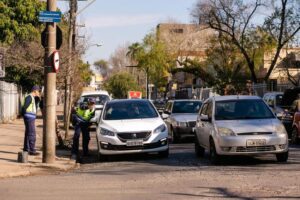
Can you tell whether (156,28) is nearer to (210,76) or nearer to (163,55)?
(163,55)

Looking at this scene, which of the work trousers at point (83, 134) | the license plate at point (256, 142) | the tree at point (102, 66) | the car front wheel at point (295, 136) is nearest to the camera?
the license plate at point (256, 142)

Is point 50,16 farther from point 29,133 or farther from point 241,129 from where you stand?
point 241,129

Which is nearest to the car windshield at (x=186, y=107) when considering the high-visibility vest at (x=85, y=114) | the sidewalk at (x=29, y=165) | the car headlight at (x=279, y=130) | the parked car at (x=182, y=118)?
the parked car at (x=182, y=118)

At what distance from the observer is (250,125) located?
13.6 metres

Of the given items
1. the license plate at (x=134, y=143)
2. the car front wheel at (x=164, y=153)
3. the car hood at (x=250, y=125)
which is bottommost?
the car front wheel at (x=164, y=153)

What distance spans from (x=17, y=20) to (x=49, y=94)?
1098 inches

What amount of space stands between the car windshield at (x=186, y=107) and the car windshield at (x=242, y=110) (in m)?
7.83

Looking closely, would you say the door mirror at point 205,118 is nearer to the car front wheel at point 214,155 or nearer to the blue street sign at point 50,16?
the car front wheel at point 214,155

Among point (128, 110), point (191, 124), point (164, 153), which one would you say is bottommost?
point (164, 153)

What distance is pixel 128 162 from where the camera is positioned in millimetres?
15297

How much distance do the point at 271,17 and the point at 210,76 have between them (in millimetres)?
14594

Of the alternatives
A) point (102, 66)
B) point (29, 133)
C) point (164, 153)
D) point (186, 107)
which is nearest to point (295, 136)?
point (186, 107)

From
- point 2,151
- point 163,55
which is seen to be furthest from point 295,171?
point 163,55

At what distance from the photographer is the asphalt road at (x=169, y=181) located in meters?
9.74
